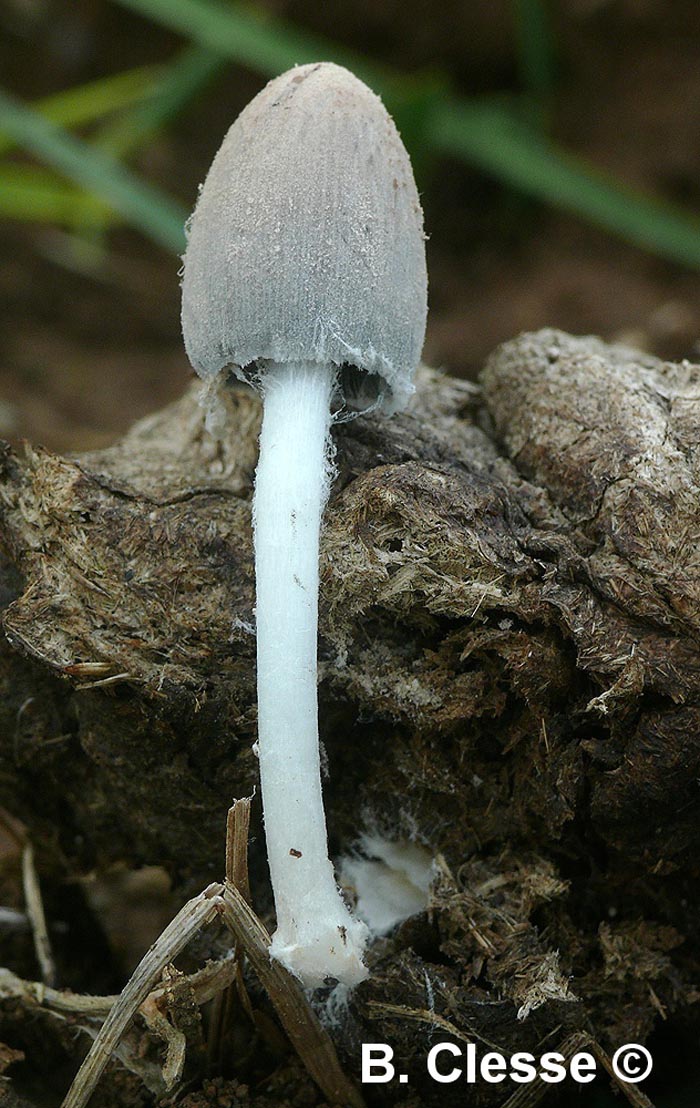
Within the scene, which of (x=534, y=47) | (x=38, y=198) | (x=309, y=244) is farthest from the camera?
(x=534, y=47)

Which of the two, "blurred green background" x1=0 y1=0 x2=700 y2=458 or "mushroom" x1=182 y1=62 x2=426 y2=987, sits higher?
"blurred green background" x1=0 y1=0 x2=700 y2=458

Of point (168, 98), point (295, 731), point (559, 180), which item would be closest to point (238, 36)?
point (168, 98)

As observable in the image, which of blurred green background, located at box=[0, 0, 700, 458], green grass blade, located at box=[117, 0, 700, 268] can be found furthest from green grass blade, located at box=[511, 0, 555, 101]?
green grass blade, located at box=[117, 0, 700, 268]

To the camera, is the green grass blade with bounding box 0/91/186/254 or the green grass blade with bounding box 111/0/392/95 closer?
the green grass blade with bounding box 0/91/186/254

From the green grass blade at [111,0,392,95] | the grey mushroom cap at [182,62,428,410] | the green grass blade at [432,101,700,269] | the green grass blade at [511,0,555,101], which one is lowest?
the grey mushroom cap at [182,62,428,410]

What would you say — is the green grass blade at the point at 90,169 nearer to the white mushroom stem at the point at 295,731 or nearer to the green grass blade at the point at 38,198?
the green grass blade at the point at 38,198

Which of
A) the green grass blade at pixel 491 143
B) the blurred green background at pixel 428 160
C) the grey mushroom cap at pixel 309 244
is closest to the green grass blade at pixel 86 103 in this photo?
the blurred green background at pixel 428 160

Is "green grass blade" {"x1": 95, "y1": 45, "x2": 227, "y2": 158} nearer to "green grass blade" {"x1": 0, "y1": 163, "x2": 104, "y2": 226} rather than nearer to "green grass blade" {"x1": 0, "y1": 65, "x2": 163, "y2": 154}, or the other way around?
"green grass blade" {"x1": 0, "y1": 65, "x2": 163, "y2": 154}

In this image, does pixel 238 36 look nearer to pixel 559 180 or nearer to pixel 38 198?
pixel 38 198
